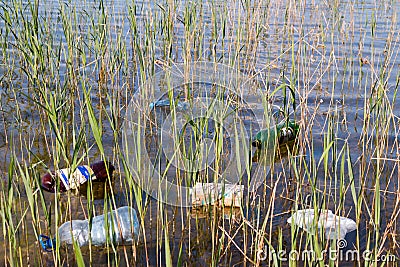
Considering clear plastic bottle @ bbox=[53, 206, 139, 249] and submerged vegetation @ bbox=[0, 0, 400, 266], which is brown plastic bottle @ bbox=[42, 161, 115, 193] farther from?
clear plastic bottle @ bbox=[53, 206, 139, 249]

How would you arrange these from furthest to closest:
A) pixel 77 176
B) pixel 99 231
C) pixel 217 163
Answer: pixel 77 176
pixel 99 231
pixel 217 163

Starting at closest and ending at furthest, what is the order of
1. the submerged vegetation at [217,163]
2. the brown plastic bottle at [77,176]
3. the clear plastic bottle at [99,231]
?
the submerged vegetation at [217,163], the clear plastic bottle at [99,231], the brown plastic bottle at [77,176]

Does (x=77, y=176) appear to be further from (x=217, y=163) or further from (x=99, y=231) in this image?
(x=217, y=163)

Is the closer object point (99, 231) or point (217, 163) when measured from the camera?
point (217, 163)

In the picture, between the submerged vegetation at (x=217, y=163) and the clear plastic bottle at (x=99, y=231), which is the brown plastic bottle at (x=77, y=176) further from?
the clear plastic bottle at (x=99, y=231)

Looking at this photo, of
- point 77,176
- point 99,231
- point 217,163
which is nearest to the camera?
point 217,163

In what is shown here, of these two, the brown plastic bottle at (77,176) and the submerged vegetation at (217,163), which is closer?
the submerged vegetation at (217,163)

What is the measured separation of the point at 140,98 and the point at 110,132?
1.08 meters

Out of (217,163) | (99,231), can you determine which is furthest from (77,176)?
(217,163)

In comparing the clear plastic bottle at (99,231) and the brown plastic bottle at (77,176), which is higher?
the brown plastic bottle at (77,176)

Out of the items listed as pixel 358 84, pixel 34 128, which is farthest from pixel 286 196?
pixel 358 84

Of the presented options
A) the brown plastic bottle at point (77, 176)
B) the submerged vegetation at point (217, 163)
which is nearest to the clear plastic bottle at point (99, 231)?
the submerged vegetation at point (217, 163)

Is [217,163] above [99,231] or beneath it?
above

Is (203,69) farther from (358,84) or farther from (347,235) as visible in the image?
(358,84)
